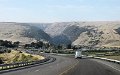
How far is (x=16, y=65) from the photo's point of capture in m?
46.6

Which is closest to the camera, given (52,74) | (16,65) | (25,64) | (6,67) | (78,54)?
(52,74)

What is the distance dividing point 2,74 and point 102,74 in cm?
855

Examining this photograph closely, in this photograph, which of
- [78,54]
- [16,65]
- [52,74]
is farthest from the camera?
[78,54]

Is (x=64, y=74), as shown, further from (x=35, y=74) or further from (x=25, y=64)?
(x=25, y=64)

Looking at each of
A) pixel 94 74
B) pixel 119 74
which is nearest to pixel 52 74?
pixel 94 74

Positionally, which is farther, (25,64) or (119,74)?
(25,64)

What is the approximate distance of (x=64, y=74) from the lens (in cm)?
3200

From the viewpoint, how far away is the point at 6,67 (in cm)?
4209

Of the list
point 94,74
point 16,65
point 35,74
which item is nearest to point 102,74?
point 94,74

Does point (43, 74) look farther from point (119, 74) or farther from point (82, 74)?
point (119, 74)

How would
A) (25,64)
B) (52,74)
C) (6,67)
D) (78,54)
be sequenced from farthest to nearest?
(78,54) < (25,64) < (6,67) < (52,74)

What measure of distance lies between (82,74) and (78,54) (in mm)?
62441

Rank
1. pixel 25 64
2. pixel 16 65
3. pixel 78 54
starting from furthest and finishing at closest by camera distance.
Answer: pixel 78 54 < pixel 25 64 < pixel 16 65

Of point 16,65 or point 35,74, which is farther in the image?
point 16,65
